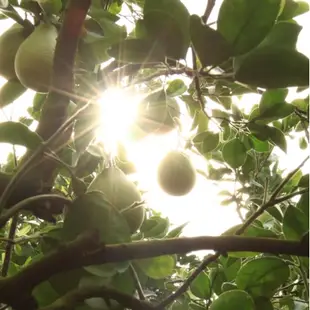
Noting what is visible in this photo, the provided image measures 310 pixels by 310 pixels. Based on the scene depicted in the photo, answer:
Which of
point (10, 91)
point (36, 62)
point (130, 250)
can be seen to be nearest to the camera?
point (130, 250)

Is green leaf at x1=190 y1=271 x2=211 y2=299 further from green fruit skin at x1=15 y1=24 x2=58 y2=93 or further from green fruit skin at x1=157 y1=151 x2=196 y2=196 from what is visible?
green fruit skin at x1=15 y1=24 x2=58 y2=93

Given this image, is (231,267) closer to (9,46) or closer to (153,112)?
(153,112)

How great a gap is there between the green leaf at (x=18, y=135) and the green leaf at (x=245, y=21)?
22 cm

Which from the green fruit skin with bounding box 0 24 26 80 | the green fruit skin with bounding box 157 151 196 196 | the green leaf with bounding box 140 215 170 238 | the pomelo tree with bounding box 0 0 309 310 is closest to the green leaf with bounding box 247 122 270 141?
the pomelo tree with bounding box 0 0 309 310

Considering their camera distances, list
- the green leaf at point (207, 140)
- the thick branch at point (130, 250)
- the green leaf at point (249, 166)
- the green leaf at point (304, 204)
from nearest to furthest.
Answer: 1. the thick branch at point (130, 250)
2. the green leaf at point (304, 204)
3. the green leaf at point (207, 140)
4. the green leaf at point (249, 166)

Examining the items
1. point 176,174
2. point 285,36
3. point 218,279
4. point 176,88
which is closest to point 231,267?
point 218,279

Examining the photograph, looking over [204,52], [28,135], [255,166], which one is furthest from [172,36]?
[255,166]

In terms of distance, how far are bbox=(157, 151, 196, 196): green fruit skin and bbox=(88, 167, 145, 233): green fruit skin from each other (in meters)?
0.07

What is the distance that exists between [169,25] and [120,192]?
0.74ft

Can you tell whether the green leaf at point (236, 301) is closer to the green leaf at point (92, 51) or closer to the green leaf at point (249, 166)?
the green leaf at point (92, 51)

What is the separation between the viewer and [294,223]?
502 mm

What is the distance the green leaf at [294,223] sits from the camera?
498 mm

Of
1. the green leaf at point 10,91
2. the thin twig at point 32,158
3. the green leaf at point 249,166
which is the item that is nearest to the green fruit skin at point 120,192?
the thin twig at point 32,158

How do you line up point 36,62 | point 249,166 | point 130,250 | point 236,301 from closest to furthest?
point 130,250 < point 236,301 < point 36,62 < point 249,166
